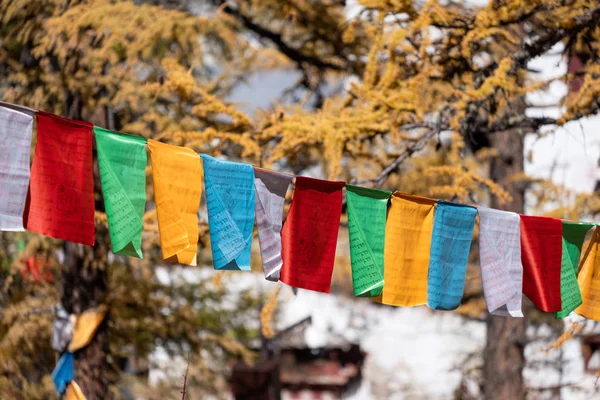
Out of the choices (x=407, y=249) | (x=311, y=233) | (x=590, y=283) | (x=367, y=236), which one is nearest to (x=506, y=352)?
(x=590, y=283)

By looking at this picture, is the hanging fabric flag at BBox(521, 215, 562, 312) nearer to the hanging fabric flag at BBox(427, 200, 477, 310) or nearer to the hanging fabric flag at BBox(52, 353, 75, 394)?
the hanging fabric flag at BBox(427, 200, 477, 310)

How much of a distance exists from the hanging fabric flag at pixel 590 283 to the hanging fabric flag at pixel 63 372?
5.18 m

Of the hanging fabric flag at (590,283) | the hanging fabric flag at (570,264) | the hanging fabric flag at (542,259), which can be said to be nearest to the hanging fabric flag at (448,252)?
the hanging fabric flag at (542,259)

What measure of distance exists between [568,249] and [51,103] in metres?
6.05

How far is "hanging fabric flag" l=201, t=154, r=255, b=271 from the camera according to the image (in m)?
6.02

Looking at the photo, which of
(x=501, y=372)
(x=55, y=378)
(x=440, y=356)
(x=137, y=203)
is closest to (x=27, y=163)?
(x=137, y=203)

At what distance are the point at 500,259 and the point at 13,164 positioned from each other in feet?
11.8

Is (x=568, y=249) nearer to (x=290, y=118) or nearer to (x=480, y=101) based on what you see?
(x=480, y=101)

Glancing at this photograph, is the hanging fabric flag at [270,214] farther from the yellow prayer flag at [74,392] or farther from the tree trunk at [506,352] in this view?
the tree trunk at [506,352]

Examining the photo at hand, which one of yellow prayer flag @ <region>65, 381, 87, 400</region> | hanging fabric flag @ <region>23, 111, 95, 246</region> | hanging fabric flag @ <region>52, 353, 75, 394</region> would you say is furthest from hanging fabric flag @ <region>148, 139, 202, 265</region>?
hanging fabric flag @ <region>52, 353, 75, 394</region>

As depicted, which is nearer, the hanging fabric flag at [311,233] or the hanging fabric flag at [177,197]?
the hanging fabric flag at [177,197]

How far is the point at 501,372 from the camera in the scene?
11977 millimetres

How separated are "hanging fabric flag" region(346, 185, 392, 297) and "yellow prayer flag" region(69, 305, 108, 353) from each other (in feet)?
14.8

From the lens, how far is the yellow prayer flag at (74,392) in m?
9.41
